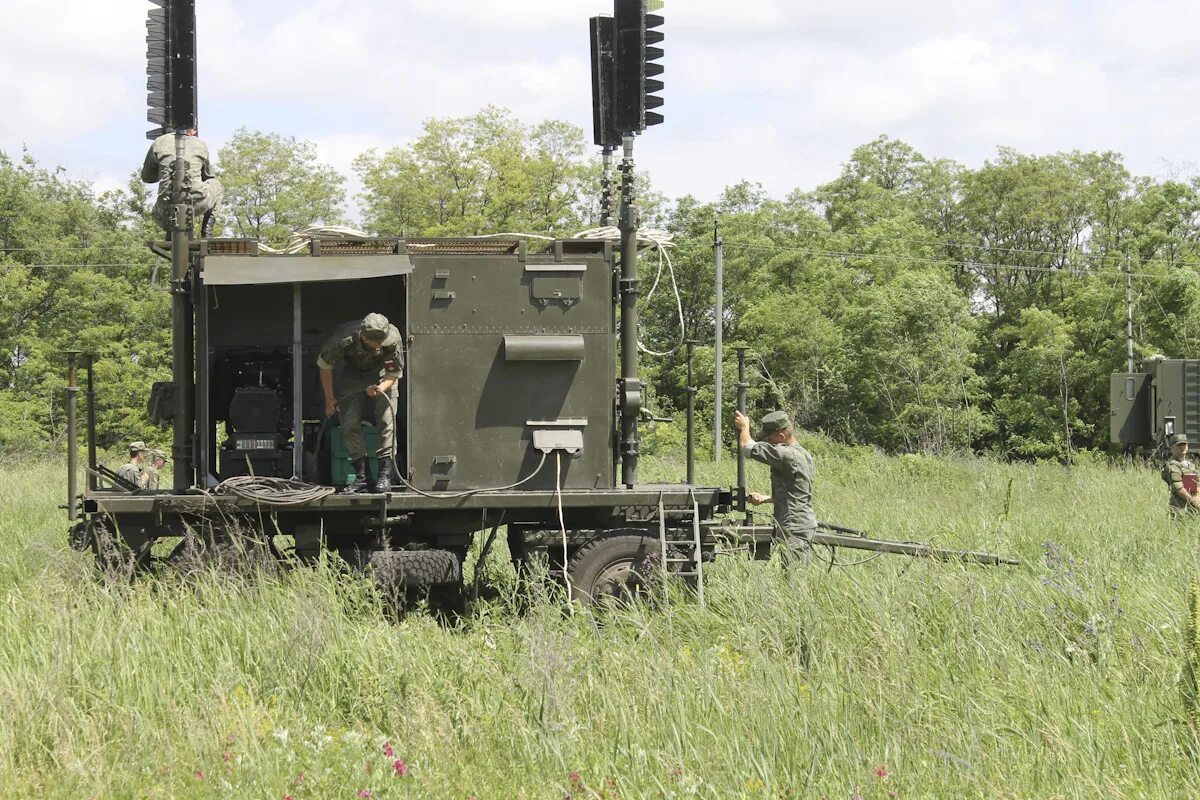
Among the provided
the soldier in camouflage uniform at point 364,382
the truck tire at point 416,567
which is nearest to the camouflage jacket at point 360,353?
the soldier in camouflage uniform at point 364,382

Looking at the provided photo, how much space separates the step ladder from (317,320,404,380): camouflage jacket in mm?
2064

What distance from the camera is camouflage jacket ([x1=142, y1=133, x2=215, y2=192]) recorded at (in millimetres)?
10297

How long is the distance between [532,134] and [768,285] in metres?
12.2

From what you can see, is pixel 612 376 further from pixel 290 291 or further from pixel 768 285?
pixel 768 285

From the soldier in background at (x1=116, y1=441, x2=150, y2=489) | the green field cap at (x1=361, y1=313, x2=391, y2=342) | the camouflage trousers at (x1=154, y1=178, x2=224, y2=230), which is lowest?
the soldier in background at (x1=116, y1=441, x2=150, y2=489)

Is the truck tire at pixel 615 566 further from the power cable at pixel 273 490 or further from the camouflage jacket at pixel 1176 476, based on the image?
the camouflage jacket at pixel 1176 476

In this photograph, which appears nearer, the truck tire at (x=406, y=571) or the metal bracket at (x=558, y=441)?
the truck tire at (x=406, y=571)

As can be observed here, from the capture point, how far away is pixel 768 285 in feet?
178

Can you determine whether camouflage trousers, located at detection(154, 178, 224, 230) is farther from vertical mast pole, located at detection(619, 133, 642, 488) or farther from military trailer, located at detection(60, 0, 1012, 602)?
vertical mast pole, located at detection(619, 133, 642, 488)

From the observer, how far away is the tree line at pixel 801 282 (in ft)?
145

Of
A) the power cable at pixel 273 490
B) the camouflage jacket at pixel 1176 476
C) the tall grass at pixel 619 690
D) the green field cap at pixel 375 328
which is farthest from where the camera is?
the camouflage jacket at pixel 1176 476

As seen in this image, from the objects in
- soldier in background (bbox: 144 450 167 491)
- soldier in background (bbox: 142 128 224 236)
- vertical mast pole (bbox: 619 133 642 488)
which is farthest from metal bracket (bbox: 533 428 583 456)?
soldier in background (bbox: 144 450 167 491)

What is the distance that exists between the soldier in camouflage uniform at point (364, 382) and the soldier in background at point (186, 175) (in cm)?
164

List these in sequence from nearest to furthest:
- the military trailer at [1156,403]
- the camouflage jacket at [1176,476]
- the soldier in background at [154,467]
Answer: the camouflage jacket at [1176,476] < the soldier in background at [154,467] < the military trailer at [1156,403]
